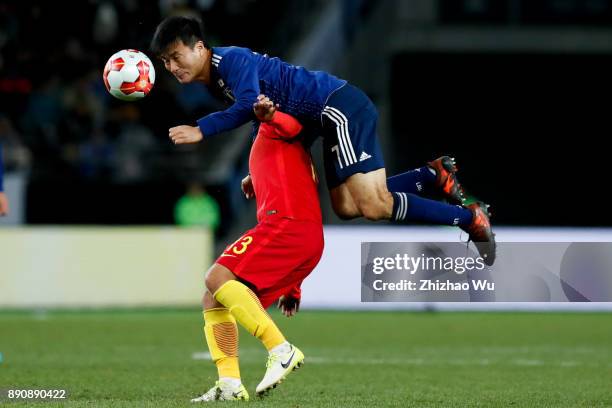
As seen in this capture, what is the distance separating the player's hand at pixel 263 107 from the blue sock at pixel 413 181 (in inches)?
51.2

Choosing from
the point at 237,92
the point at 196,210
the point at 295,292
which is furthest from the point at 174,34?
the point at 196,210

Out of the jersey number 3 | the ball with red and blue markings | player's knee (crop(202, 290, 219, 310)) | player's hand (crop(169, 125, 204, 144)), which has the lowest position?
player's knee (crop(202, 290, 219, 310))

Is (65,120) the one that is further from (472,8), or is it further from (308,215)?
(308,215)

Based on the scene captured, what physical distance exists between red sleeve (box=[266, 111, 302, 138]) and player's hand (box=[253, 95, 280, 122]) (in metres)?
0.14

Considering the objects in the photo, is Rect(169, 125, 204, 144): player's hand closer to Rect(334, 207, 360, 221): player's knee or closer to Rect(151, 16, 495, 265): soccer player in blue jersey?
Rect(151, 16, 495, 265): soccer player in blue jersey

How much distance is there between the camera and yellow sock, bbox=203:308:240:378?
6762 millimetres

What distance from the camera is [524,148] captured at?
73.4 ft

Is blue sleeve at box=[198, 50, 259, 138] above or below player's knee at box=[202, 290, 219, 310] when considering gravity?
above

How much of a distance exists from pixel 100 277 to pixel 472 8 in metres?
7.36

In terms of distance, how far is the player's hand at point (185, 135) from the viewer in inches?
248

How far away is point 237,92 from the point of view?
21.3 ft

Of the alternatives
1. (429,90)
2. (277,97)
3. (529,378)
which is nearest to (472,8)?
(429,90)

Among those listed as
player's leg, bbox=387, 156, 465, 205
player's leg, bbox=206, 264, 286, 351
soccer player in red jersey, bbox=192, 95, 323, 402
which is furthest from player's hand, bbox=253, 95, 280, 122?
player's leg, bbox=387, 156, 465, 205

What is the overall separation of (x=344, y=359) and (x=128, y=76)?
3.82 m
